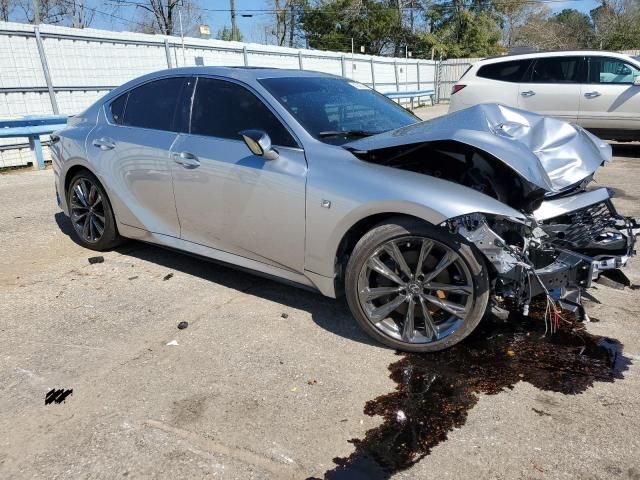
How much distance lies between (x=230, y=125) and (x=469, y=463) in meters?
2.79

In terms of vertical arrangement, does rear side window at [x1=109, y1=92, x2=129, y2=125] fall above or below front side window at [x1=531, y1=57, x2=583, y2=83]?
above

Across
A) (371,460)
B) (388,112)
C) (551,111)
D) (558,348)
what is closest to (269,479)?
(371,460)

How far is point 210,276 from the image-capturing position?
476cm

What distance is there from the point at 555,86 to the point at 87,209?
8105 millimetres

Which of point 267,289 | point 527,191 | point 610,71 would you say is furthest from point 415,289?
point 610,71

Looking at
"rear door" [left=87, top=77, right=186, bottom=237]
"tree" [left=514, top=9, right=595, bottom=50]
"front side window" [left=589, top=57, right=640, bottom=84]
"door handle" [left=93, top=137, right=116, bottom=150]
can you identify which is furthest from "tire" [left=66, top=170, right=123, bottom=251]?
"tree" [left=514, top=9, right=595, bottom=50]

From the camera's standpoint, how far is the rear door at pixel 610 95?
9258 mm

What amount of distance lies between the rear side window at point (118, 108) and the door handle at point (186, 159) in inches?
39.5

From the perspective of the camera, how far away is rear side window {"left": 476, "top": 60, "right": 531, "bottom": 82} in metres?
9.93

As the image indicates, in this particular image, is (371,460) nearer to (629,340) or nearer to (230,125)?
(629,340)

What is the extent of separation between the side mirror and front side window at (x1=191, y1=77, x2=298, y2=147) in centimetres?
17

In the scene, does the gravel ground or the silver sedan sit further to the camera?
the silver sedan

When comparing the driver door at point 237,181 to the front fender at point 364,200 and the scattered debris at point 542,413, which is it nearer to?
the front fender at point 364,200

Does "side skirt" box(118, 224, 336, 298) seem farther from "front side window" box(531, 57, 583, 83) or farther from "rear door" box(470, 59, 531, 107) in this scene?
"front side window" box(531, 57, 583, 83)
